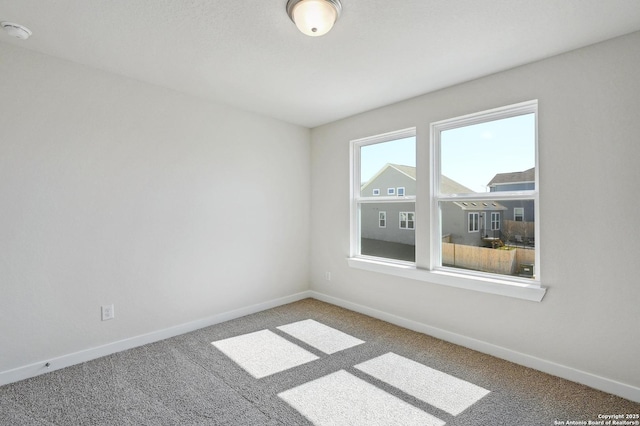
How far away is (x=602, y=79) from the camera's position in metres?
2.21

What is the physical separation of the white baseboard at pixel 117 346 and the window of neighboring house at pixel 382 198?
59.2 inches

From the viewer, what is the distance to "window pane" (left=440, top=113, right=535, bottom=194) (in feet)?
8.65

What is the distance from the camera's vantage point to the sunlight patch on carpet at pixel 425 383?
6.79 ft

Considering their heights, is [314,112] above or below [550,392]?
above

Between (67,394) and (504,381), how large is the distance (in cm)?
312

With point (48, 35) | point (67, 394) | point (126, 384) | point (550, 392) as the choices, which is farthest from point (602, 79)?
point (67, 394)

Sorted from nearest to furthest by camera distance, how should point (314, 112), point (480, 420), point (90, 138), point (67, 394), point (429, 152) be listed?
1. point (480, 420)
2. point (67, 394)
3. point (90, 138)
4. point (429, 152)
5. point (314, 112)

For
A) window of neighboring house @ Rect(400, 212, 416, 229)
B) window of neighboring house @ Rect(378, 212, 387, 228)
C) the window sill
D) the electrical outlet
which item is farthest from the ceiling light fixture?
the electrical outlet

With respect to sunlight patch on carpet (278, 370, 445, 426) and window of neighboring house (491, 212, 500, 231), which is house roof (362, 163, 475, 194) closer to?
window of neighboring house (491, 212, 500, 231)

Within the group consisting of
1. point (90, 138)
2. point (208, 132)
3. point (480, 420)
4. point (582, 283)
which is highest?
point (208, 132)

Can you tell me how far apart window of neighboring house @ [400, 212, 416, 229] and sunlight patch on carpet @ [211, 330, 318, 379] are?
5.62 ft

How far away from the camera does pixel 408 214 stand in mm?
3498

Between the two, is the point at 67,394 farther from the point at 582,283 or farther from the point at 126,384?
the point at 582,283

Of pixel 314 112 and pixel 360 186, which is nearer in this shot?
pixel 314 112
